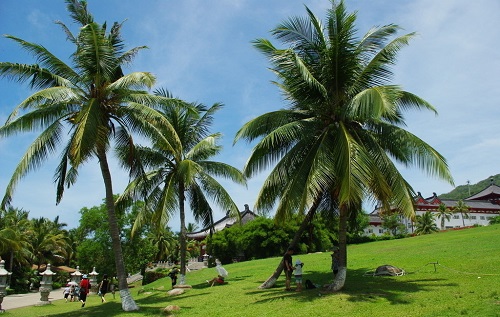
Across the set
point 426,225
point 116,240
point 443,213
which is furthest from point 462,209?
point 116,240

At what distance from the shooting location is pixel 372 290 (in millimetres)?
13281

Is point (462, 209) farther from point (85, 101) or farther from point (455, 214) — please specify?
point (85, 101)

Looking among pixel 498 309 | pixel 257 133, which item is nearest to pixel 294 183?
pixel 257 133

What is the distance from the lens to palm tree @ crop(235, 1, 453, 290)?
13.1 metres

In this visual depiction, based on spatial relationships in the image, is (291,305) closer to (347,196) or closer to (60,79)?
(347,196)

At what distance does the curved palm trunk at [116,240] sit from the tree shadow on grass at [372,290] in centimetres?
430

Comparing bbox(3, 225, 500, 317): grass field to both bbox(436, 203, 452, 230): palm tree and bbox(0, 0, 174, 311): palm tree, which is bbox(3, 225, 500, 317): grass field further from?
bbox(436, 203, 452, 230): palm tree

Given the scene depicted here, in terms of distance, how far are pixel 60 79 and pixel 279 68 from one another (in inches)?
298

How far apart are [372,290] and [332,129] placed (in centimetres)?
519

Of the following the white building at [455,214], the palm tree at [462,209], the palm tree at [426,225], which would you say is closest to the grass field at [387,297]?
the palm tree at [426,225]

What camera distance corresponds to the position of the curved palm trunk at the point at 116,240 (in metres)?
14.6

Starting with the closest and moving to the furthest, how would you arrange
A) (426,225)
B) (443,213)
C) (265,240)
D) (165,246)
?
(265,240) < (426,225) < (443,213) < (165,246)

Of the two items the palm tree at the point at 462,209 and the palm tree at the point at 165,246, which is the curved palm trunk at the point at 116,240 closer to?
the palm tree at the point at 165,246

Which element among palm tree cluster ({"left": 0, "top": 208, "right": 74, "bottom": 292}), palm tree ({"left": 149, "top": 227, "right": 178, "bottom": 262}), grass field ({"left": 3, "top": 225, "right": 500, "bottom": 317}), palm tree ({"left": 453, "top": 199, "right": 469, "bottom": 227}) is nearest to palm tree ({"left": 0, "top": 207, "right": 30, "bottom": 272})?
palm tree cluster ({"left": 0, "top": 208, "right": 74, "bottom": 292})
